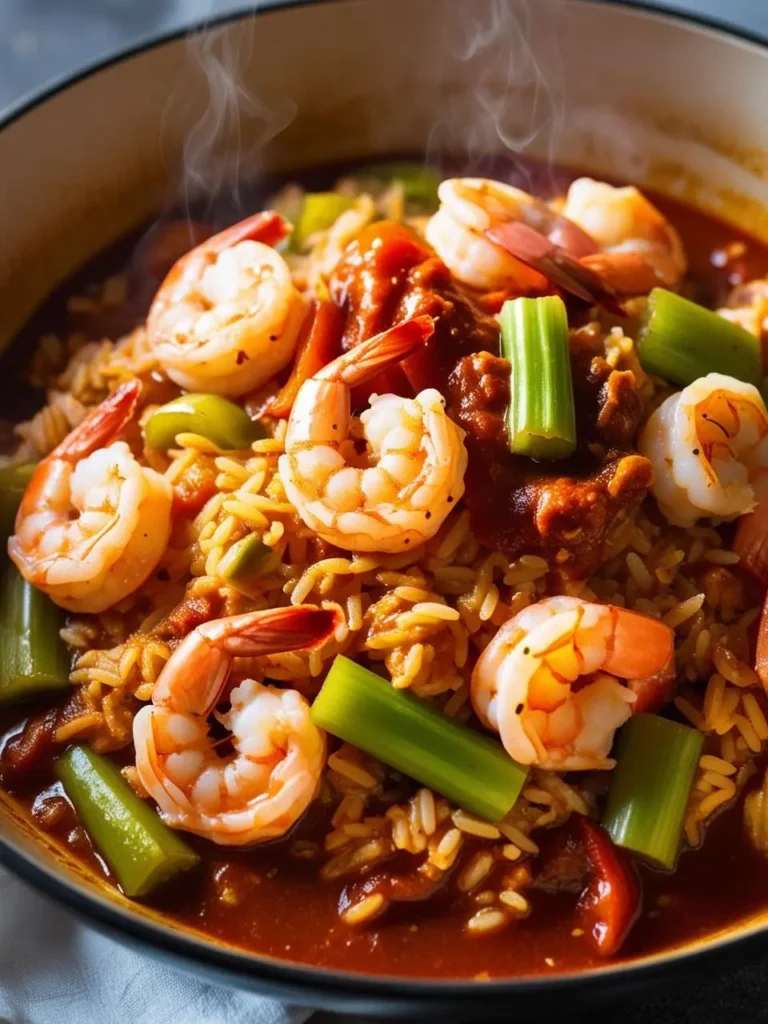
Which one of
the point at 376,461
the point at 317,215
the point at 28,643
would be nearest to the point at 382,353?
the point at 376,461

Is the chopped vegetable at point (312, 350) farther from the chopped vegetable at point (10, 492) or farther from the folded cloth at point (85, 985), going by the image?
the folded cloth at point (85, 985)

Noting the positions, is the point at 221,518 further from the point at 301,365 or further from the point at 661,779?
the point at 661,779

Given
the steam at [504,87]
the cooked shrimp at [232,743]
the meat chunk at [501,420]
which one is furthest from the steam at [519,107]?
the cooked shrimp at [232,743]

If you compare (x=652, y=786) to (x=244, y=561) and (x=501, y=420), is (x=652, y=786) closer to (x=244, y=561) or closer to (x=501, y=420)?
(x=501, y=420)

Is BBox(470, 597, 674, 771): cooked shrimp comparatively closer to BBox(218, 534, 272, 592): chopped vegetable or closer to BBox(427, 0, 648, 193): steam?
BBox(218, 534, 272, 592): chopped vegetable

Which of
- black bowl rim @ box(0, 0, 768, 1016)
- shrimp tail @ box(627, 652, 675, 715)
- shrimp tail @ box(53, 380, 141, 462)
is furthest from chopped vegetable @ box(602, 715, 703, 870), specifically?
shrimp tail @ box(53, 380, 141, 462)

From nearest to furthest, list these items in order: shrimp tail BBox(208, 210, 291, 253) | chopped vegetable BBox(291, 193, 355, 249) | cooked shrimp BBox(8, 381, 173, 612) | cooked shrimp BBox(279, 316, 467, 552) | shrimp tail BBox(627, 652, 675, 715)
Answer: cooked shrimp BBox(279, 316, 467, 552) < shrimp tail BBox(627, 652, 675, 715) < cooked shrimp BBox(8, 381, 173, 612) < shrimp tail BBox(208, 210, 291, 253) < chopped vegetable BBox(291, 193, 355, 249)

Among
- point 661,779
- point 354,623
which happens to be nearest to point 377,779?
point 354,623
